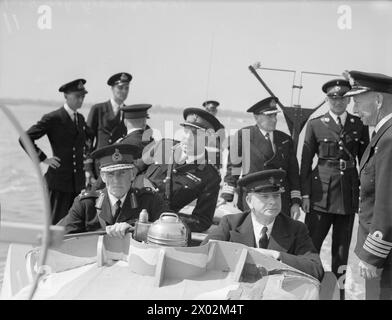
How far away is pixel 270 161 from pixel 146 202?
147 centimetres

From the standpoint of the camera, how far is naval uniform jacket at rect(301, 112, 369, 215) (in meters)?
4.80

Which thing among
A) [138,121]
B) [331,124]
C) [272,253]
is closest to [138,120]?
[138,121]

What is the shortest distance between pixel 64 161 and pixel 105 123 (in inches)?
27.9

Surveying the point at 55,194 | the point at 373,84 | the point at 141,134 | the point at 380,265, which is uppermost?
the point at 373,84

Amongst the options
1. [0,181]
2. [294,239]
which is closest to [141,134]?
[294,239]

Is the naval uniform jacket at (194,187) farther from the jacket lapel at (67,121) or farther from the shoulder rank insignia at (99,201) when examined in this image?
the jacket lapel at (67,121)

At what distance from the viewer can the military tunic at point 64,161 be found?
5285 mm

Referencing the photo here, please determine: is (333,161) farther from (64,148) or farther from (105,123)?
(64,148)

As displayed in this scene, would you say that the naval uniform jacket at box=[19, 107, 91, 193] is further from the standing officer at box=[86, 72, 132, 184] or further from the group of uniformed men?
the standing officer at box=[86, 72, 132, 184]

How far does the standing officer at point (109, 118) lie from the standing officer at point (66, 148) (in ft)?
1.33

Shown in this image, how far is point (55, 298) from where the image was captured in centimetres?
246

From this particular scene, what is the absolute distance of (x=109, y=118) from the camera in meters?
5.86

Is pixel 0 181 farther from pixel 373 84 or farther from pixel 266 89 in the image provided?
pixel 373 84

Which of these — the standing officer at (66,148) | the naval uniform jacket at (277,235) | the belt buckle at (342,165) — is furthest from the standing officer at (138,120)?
the naval uniform jacket at (277,235)
